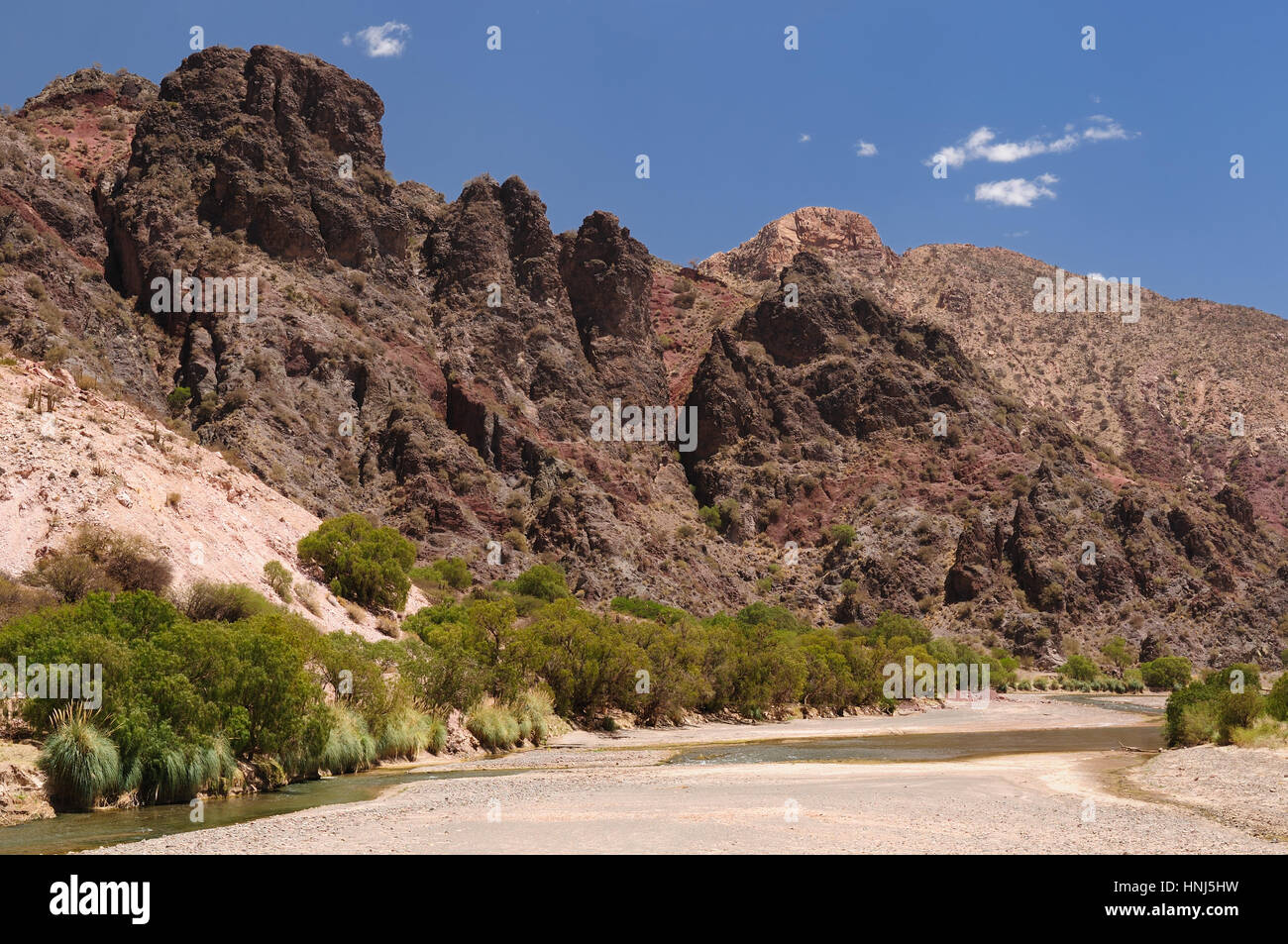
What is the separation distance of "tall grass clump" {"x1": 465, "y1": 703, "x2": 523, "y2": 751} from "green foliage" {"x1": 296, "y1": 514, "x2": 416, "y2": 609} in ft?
36.2

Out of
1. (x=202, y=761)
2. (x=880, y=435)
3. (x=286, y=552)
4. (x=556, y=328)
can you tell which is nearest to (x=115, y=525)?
(x=286, y=552)

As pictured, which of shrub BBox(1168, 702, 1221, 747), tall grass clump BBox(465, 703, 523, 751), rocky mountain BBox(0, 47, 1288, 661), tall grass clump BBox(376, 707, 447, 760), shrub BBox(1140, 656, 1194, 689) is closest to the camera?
tall grass clump BBox(376, 707, 447, 760)

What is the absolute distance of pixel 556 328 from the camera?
120m

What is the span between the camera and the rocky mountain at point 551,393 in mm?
81875

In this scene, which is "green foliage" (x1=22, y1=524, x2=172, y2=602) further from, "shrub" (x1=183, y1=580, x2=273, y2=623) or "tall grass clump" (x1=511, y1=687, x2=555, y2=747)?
"tall grass clump" (x1=511, y1=687, x2=555, y2=747)

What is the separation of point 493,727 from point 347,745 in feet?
33.1

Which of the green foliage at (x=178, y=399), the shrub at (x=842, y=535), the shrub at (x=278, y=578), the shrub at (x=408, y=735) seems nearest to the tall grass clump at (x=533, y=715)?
the shrub at (x=408, y=735)

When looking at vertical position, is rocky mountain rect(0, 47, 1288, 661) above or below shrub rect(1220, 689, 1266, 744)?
above

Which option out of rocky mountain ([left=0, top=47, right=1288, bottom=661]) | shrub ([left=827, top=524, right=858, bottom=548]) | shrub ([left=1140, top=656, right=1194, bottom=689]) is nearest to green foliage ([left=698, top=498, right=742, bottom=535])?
rocky mountain ([left=0, top=47, right=1288, bottom=661])

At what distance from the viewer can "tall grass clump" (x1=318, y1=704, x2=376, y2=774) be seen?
2706cm

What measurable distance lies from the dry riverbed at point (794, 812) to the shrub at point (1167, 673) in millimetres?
74405
